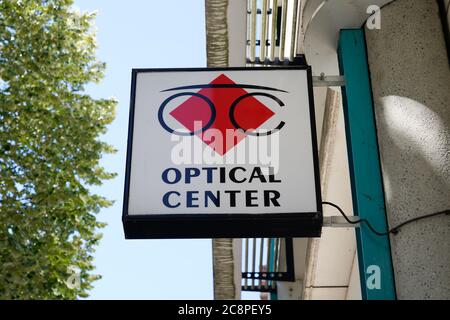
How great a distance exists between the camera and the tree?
901 centimetres

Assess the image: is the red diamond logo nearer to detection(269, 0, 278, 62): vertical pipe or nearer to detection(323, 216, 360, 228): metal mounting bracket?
detection(323, 216, 360, 228): metal mounting bracket

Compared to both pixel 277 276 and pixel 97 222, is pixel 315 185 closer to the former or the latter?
pixel 277 276

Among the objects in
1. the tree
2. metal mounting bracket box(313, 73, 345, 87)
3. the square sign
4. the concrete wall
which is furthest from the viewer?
the tree

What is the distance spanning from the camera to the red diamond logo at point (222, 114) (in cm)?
369

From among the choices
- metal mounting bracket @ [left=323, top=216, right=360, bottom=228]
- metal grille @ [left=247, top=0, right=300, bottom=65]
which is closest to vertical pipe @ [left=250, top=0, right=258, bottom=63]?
metal grille @ [left=247, top=0, right=300, bottom=65]

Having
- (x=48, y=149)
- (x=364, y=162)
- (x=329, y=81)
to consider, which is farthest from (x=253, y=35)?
(x=48, y=149)

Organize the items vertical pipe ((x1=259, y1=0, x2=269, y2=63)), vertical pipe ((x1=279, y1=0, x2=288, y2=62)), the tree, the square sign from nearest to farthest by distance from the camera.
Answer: the square sign
vertical pipe ((x1=279, y1=0, x2=288, y2=62))
vertical pipe ((x1=259, y1=0, x2=269, y2=63))
the tree

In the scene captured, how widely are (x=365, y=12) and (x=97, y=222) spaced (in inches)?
263

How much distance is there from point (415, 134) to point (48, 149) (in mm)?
7211

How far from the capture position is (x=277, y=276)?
9.20m

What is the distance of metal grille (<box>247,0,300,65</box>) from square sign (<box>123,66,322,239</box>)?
163 centimetres

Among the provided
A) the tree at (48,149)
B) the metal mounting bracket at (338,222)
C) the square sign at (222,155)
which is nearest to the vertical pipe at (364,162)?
the metal mounting bracket at (338,222)

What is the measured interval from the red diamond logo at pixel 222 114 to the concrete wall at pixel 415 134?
69cm

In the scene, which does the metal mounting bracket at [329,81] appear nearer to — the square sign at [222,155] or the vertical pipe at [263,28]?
the square sign at [222,155]
